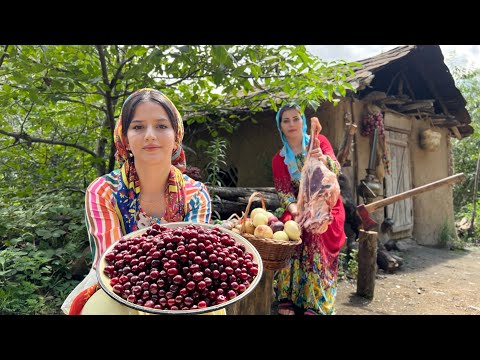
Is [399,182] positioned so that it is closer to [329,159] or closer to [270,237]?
[329,159]

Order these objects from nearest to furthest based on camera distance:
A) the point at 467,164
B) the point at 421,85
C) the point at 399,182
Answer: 1. the point at 399,182
2. the point at 421,85
3. the point at 467,164

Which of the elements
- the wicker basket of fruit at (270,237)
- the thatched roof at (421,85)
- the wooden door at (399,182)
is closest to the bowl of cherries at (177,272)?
the wicker basket of fruit at (270,237)

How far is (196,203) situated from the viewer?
1947mm

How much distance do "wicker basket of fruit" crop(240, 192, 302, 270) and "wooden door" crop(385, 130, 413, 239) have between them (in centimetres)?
495

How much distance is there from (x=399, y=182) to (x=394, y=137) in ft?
3.12

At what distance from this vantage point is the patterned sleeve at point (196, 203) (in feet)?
6.29

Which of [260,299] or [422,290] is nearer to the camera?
[260,299]

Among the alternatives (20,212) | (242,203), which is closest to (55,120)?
(20,212)

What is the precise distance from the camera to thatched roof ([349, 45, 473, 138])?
21.8 ft

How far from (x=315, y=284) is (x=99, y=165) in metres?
3.10

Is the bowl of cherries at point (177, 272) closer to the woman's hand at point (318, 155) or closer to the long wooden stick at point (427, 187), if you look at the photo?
the woman's hand at point (318, 155)

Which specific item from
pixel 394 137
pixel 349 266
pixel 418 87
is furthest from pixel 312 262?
pixel 418 87

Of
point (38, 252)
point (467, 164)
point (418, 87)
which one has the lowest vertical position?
point (38, 252)

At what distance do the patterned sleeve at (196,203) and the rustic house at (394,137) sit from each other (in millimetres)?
3383
